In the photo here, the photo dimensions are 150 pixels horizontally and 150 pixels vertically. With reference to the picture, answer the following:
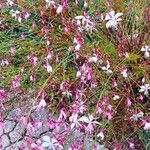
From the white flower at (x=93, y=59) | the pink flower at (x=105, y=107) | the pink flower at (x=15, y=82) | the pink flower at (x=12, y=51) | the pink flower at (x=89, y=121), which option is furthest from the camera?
the pink flower at (x=12, y=51)

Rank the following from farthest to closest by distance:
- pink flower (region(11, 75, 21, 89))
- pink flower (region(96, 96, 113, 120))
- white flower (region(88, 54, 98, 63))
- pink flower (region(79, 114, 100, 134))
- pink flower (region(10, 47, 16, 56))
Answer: pink flower (region(10, 47, 16, 56)), pink flower (region(11, 75, 21, 89)), white flower (region(88, 54, 98, 63)), pink flower (region(96, 96, 113, 120)), pink flower (region(79, 114, 100, 134))

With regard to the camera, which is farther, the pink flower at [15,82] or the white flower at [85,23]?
the pink flower at [15,82]

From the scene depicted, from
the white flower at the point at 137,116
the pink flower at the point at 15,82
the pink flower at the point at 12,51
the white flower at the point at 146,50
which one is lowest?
the white flower at the point at 137,116

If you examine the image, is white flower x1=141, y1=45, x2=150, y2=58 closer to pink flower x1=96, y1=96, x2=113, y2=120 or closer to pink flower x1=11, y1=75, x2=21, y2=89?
pink flower x1=96, y1=96, x2=113, y2=120

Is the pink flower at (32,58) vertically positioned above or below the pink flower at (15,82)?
above

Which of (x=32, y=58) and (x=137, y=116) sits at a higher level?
(x=32, y=58)

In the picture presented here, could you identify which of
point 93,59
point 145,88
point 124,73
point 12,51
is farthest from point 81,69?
point 12,51

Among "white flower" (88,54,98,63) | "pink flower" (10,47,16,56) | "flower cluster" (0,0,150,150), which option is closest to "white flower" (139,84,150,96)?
"flower cluster" (0,0,150,150)

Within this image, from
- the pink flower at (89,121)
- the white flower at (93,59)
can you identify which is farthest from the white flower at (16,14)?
the pink flower at (89,121)

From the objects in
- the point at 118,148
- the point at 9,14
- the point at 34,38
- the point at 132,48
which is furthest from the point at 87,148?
the point at 9,14

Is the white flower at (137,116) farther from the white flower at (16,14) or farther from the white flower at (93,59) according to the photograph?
the white flower at (16,14)

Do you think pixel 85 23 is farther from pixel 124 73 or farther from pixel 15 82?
pixel 15 82
